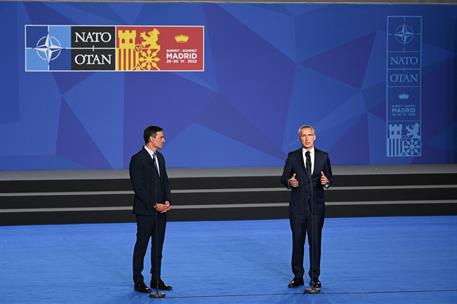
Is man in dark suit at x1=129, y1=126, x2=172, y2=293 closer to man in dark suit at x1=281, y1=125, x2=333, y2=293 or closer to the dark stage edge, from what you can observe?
man in dark suit at x1=281, y1=125, x2=333, y2=293

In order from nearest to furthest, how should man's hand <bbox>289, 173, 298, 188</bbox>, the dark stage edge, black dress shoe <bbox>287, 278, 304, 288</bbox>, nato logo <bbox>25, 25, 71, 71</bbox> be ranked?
man's hand <bbox>289, 173, 298, 188</bbox> → black dress shoe <bbox>287, 278, 304, 288</bbox> → the dark stage edge → nato logo <bbox>25, 25, 71, 71</bbox>

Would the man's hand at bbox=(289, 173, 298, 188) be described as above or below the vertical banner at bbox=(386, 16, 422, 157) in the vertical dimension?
below

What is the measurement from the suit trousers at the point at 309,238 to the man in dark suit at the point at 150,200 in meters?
0.96

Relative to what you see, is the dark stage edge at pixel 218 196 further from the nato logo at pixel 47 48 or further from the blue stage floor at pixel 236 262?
the nato logo at pixel 47 48

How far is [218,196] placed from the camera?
10.2 metres

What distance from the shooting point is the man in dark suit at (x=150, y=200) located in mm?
6289

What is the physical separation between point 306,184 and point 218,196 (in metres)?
3.83

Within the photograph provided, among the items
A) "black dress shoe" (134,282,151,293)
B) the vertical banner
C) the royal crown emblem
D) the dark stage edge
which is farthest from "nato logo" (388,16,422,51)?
"black dress shoe" (134,282,151,293)

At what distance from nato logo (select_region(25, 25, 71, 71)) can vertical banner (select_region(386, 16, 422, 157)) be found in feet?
14.3

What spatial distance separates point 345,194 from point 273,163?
1.88 meters

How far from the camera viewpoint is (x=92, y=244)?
8.51m

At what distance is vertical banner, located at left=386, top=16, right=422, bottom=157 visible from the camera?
12.0m

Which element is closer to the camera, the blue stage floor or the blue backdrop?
the blue stage floor

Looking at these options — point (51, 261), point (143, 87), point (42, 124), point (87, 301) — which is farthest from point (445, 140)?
point (87, 301)
